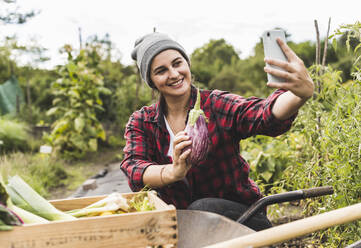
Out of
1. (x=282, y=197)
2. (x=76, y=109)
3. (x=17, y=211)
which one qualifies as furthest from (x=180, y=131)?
(x=76, y=109)

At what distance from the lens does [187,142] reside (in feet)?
4.11

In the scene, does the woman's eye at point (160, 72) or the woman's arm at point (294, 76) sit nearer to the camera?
the woman's arm at point (294, 76)

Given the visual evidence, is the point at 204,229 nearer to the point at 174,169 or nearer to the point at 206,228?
the point at 206,228

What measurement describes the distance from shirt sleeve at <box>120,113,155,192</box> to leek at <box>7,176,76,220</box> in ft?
1.68

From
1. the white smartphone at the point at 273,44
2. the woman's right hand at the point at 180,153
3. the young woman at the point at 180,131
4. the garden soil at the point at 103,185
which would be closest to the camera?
the white smartphone at the point at 273,44

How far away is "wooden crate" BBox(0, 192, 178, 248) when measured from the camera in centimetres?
91

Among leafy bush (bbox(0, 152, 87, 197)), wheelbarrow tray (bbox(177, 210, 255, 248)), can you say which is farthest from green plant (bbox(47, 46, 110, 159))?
wheelbarrow tray (bbox(177, 210, 255, 248))

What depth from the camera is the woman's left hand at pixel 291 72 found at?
3.45 feet

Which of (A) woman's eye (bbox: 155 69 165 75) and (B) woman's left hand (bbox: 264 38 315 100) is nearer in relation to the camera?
(B) woman's left hand (bbox: 264 38 315 100)

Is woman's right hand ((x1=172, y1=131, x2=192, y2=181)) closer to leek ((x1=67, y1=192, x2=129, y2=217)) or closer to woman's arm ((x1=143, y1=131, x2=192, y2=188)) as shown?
woman's arm ((x1=143, y1=131, x2=192, y2=188))

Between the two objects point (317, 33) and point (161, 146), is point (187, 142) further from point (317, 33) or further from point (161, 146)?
point (317, 33)

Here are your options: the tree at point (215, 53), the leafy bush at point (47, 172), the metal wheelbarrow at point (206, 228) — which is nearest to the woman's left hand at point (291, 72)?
the metal wheelbarrow at point (206, 228)

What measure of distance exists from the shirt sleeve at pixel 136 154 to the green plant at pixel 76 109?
444 cm

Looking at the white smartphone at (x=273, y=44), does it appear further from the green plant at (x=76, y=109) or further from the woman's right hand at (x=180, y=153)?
the green plant at (x=76, y=109)
